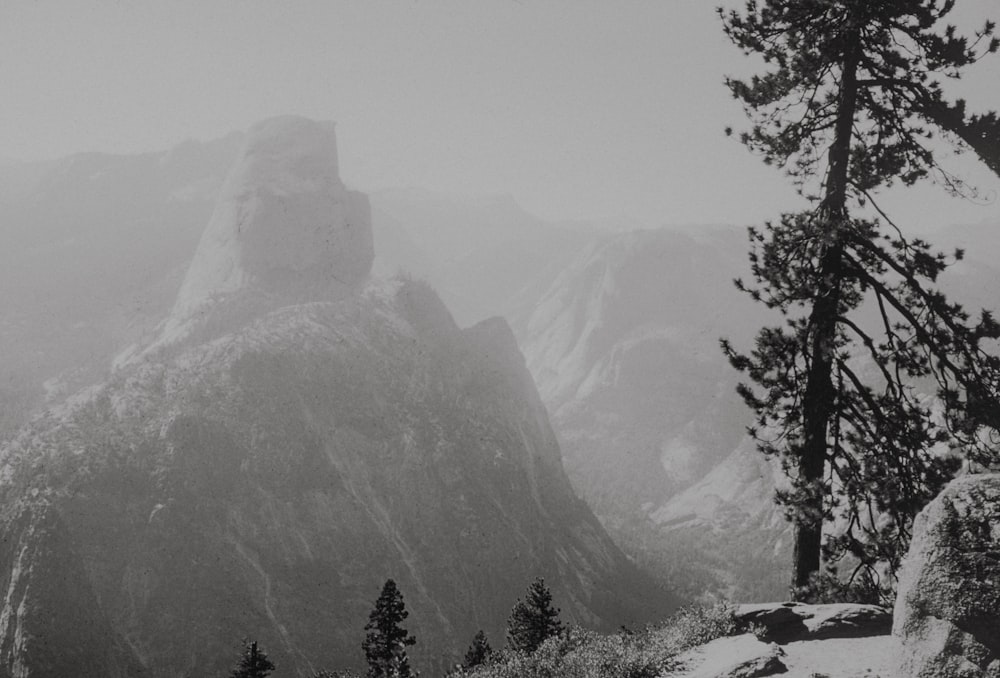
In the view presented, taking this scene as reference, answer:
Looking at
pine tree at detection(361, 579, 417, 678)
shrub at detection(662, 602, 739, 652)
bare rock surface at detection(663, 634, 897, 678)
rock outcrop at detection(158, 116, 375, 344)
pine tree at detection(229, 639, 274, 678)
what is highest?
rock outcrop at detection(158, 116, 375, 344)

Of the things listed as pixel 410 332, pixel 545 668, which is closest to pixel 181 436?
pixel 410 332

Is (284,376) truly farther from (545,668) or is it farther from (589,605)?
(545,668)

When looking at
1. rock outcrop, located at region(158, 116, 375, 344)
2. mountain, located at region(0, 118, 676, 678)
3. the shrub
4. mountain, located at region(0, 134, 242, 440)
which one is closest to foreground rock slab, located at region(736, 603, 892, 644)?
the shrub

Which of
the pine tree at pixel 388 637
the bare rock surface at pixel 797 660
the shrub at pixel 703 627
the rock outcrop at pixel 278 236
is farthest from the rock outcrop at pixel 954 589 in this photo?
the rock outcrop at pixel 278 236

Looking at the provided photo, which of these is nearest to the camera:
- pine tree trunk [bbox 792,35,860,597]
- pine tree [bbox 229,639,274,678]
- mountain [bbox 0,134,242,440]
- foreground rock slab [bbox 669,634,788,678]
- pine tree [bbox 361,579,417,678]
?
foreground rock slab [bbox 669,634,788,678]

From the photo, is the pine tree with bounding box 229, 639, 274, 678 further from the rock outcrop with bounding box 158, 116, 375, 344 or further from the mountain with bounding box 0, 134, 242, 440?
the mountain with bounding box 0, 134, 242, 440

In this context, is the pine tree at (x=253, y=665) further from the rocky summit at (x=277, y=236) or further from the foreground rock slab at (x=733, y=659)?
the rocky summit at (x=277, y=236)
